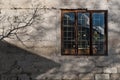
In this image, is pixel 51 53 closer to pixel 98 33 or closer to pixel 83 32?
pixel 83 32

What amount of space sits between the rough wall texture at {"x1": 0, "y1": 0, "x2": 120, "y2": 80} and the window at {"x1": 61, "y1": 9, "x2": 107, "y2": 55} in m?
0.13

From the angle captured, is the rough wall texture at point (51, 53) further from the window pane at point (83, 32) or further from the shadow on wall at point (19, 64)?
the window pane at point (83, 32)

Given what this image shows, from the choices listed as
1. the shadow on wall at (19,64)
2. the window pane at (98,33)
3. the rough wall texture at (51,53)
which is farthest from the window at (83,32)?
the shadow on wall at (19,64)

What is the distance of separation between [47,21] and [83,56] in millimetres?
1221

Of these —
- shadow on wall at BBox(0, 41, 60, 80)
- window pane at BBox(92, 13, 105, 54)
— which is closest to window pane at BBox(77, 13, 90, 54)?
window pane at BBox(92, 13, 105, 54)

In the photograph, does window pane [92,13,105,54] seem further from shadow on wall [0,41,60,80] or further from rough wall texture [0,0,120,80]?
shadow on wall [0,41,60,80]

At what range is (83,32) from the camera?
7.75 meters

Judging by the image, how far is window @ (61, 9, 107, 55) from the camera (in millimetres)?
7727

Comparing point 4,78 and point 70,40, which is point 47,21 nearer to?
point 70,40

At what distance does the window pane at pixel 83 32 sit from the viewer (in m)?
7.73

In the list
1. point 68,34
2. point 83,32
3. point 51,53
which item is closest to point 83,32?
point 83,32

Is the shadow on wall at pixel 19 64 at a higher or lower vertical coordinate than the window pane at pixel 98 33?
lower

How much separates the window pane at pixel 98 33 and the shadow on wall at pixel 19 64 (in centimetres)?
106

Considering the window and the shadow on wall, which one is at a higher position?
the window
